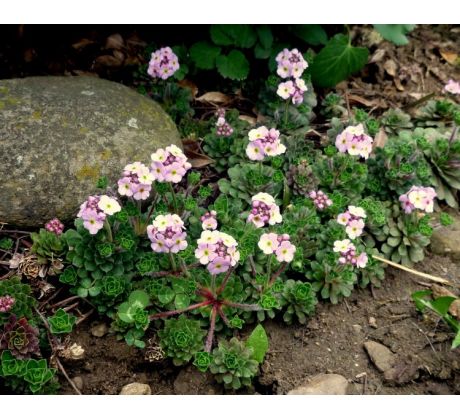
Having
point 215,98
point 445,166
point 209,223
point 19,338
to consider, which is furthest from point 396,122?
point 19,338

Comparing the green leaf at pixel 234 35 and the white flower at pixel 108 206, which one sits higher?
the green leaf at pixel 234 35

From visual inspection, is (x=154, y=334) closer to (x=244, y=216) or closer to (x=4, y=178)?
(x=244, y=216)

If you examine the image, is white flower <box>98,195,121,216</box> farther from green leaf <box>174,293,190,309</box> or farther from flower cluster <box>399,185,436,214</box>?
flower cluster <box>399,185,436,214</box>

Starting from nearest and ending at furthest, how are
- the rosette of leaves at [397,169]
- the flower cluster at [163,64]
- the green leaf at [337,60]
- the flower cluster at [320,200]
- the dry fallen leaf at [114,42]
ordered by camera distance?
the flower cluster at [320,200] < the rosette of leaves at [397,169] < the flower cluster at [163,64] < the green leaf at [337,60] < the dry fallen leaf at [114,42]

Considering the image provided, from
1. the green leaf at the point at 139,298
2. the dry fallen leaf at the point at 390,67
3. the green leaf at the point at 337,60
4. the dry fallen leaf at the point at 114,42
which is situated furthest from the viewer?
the dry fallen leaf at the point at 390,67

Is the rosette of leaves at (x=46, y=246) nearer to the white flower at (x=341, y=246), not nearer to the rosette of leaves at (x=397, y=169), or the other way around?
the white flower at (x=341, y=246)

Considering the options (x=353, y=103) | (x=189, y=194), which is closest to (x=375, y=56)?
(x=353, y=103)

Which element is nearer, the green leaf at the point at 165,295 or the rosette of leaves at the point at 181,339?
the rosette of leaves at the point at 181,339

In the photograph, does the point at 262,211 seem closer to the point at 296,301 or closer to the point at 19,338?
the point at 296,301

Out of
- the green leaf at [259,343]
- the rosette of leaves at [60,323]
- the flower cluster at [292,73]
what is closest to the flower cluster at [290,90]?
the flower cluster at [292,73]
